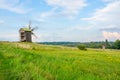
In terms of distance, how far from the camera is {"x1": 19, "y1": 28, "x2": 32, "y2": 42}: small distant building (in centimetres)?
10031

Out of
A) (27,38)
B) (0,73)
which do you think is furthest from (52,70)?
(27,38)

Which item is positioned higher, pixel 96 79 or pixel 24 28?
pixel 24 28

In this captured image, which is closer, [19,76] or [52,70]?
[19,76]

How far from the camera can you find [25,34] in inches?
3952

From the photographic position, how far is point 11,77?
17.0 m

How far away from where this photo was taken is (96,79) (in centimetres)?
1445

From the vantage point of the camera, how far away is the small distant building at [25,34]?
3949 inches

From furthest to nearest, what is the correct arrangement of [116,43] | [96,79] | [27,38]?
[116,43]
[27,38]
[96,79]

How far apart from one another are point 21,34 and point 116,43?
36.1 metres

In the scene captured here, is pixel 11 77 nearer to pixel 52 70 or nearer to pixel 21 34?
pixel 52 70

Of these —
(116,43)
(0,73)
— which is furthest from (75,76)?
(116,43)

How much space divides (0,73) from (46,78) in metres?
4.59

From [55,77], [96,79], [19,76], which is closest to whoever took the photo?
[96,79]

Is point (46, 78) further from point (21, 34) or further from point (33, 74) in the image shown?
point (21, 34)
